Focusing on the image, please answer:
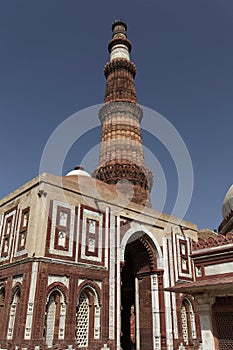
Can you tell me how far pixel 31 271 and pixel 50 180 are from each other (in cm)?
382

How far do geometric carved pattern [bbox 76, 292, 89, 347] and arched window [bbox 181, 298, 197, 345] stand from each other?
639 centimetres

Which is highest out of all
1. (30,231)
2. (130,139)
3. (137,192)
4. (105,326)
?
(130,139)

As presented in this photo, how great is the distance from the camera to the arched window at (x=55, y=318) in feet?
39.6

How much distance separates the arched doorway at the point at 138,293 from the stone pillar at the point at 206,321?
9007mm

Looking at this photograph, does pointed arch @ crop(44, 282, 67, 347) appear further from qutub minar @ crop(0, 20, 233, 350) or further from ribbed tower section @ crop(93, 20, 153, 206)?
ribbed tower section @ crop(93, 20, 153, 206)

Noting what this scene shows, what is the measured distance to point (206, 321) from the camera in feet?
27.5

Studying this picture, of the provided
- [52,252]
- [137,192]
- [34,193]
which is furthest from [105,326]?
[137,192]

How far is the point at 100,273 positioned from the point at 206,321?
6850mm

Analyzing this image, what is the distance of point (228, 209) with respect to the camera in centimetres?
1177

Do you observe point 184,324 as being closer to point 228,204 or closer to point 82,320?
point 82,320

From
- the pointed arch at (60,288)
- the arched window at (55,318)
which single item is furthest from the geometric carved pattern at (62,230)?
the arched window at (55,318)

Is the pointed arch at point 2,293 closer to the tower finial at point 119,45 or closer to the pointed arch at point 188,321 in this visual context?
the pointed arch at point 188,321

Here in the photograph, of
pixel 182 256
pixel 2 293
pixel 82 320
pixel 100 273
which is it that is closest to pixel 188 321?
pixel 182 256

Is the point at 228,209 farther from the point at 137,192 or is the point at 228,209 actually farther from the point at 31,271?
the point at 137,192
